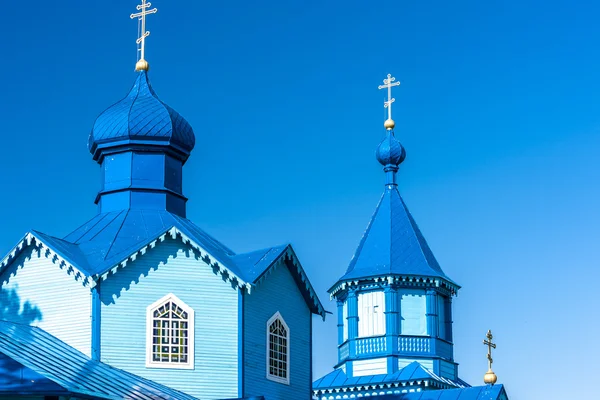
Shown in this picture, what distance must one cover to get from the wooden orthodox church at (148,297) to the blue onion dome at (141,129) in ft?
0.09

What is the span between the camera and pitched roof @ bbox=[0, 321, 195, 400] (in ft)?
67.9

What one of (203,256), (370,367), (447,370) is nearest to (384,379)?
(370,367)

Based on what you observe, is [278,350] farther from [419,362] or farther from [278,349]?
[419,362]

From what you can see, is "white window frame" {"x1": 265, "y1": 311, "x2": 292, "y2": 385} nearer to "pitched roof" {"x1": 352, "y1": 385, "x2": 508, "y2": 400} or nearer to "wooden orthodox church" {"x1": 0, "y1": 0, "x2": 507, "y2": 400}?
"wooden orthodox church" {"x1": 0, "y1": 0, "x2": 507, "y2": 400}

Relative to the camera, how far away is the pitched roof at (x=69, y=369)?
20.7 meters

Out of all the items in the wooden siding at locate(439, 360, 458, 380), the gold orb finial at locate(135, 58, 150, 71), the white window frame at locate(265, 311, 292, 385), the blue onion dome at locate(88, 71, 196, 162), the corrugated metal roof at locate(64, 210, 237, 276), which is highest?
the gold orb finial at locate(135, 58, 150, 71)

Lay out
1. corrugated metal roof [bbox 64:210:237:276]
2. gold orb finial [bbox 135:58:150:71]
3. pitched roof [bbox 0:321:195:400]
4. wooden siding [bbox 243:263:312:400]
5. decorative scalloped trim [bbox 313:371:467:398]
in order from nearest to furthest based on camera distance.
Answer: pitched roof [bbox 0:321:195:400], corrugated metal roof [bbox 64:210:237:276], wooden siding [bbox 243:263:312:400], gold orb finial [bbox 135:58:150:71], decorative scalloped trim [bbox 313:371:467:398]

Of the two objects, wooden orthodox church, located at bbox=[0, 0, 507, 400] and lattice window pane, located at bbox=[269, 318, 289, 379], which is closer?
wooden orthodox church, located at bbox=[0, 0, 507, 400]

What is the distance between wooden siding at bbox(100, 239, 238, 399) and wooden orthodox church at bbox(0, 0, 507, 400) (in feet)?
0.06

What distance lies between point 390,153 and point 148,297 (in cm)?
1651

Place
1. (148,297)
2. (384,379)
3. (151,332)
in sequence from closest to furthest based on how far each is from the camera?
(151,332), (148,297), (384,379)

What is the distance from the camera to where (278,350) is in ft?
85.6

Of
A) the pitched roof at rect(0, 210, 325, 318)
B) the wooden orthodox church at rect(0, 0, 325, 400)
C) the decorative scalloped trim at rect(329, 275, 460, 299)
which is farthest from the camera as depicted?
the decorative scalloped trim at rect(329, 275, 460, 299)

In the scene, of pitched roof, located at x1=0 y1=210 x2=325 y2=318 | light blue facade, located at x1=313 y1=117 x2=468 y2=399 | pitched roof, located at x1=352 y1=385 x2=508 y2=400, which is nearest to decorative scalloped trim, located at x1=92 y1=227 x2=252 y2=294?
pitched roof, located at x1=0 y1=210 x2=325 y2=318
